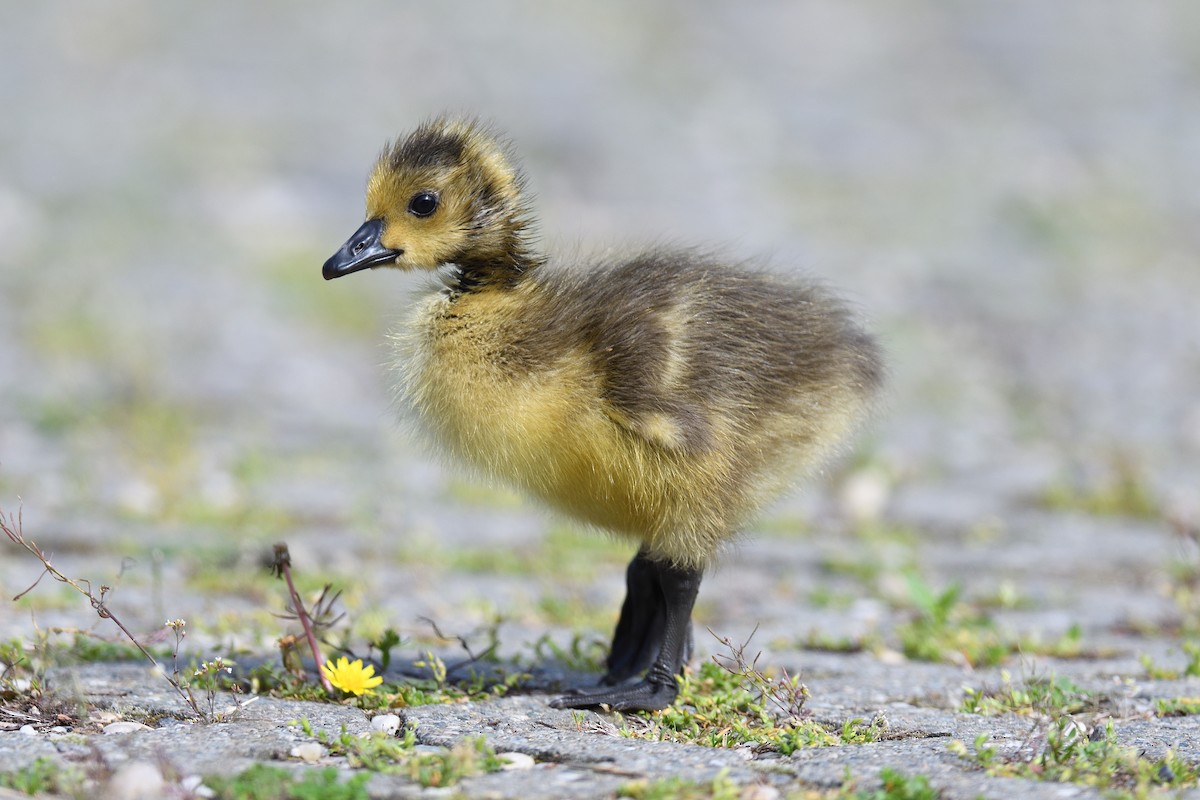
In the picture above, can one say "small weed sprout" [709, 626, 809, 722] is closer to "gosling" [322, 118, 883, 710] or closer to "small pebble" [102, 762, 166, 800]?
"gosling" [322, 118, 883, 710]

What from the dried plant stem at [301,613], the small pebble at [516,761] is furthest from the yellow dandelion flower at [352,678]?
the small pebble at [516,761]

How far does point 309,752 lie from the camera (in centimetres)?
349

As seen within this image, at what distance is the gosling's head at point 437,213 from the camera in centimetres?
445

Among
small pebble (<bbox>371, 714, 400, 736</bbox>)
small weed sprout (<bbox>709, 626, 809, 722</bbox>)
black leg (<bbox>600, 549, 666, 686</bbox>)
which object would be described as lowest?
small pebble (<bbox>371, 714, 400, 736</bbox>)

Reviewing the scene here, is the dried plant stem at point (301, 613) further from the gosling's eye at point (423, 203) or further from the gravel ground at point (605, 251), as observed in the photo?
the gosling's eye at point (423, 203)

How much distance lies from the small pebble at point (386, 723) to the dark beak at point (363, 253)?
4.48 feet

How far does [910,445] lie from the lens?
9.22 metres

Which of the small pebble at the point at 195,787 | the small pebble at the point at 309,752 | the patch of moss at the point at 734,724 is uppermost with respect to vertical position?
the patch of moss at the point at 734,724

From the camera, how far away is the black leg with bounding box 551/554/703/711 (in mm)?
4254

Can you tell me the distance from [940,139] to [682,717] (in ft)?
41.0

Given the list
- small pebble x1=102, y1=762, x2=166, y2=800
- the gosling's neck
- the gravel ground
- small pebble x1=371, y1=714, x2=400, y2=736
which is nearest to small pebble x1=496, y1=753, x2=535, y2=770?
the gravel ground

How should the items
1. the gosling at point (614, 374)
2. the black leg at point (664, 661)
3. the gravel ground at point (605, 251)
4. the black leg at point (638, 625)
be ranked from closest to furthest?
1. the gosling at point (614, 374)
2. the black leg at point (664, 661)
3. the black leg at point (638, 625)
4. the gravel ground at point (605, 251)

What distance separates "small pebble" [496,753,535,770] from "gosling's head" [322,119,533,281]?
1607 mm

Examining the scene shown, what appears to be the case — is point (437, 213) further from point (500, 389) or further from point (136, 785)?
point (136, 785)
